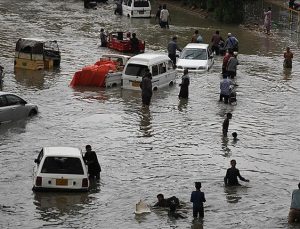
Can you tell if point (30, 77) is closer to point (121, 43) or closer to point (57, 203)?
point (121, 43)

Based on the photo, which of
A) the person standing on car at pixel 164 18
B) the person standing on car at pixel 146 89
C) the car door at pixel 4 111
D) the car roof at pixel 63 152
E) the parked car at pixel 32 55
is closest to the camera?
the car roof at pixel 63 152

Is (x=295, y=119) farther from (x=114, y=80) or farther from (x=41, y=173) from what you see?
(x=41, y=173)

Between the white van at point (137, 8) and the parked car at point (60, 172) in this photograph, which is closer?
the parked car at point (60, 172)

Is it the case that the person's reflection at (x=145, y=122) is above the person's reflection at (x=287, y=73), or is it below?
below

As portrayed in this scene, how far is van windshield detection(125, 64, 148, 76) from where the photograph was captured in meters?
35.0

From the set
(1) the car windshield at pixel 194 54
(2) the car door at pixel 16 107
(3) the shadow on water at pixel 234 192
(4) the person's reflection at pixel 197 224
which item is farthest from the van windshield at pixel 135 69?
(4) the person's reflection at pixel 197 224

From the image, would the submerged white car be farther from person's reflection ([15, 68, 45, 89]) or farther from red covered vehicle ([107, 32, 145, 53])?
person's reflection ([15, 68, 45, 89])

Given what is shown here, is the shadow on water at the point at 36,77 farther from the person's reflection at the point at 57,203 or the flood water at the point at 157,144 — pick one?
the person's reflection at the point at 57,203

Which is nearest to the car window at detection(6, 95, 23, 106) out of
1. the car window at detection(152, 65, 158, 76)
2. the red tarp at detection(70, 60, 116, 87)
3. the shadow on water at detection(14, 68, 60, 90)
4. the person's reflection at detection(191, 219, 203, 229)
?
the shadow on water at detection(14, 68, 60, 90)

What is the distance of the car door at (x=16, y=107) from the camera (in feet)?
96.0

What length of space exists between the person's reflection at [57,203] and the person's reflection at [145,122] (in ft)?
22.8

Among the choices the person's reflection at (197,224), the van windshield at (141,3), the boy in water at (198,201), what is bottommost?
the person's reflection at (197,224)

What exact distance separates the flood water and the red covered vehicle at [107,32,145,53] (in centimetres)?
65

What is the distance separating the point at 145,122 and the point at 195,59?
10.8 metres
